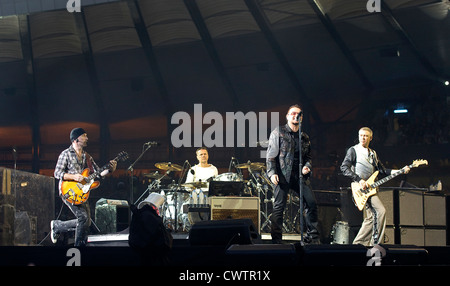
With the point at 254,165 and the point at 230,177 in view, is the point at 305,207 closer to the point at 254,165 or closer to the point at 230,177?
the point at 230,177

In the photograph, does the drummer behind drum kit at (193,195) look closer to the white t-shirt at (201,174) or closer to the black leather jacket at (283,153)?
the white t-shirt at (201,174)

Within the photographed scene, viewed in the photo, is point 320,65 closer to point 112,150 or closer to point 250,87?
point 250,87

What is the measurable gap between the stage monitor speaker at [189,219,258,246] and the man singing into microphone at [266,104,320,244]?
1.73m

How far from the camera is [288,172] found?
24.8ft

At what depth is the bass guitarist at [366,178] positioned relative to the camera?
833 centimetres

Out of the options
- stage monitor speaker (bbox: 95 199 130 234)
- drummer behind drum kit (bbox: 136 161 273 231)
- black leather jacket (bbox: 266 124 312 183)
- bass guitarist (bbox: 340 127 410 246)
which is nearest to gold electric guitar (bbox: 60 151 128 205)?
drummer behind drum kit (bbox: 136 161 273 231)

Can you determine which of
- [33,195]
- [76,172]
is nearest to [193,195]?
[76,172]

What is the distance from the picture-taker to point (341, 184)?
12078 millimetres

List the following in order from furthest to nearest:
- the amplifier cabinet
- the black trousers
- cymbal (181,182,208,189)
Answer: cymbal (181,182,208,189)
the amplifier cabinet
the black trousers

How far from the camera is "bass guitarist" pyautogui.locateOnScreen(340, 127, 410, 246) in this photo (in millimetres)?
8328

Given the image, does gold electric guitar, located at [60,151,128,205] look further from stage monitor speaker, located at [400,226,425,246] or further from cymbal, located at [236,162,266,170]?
stage monitor speaker, located at [400,226,425,246]

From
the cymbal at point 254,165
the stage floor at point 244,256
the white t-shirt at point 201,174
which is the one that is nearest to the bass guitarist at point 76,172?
the white t-shirt at point 201,174
